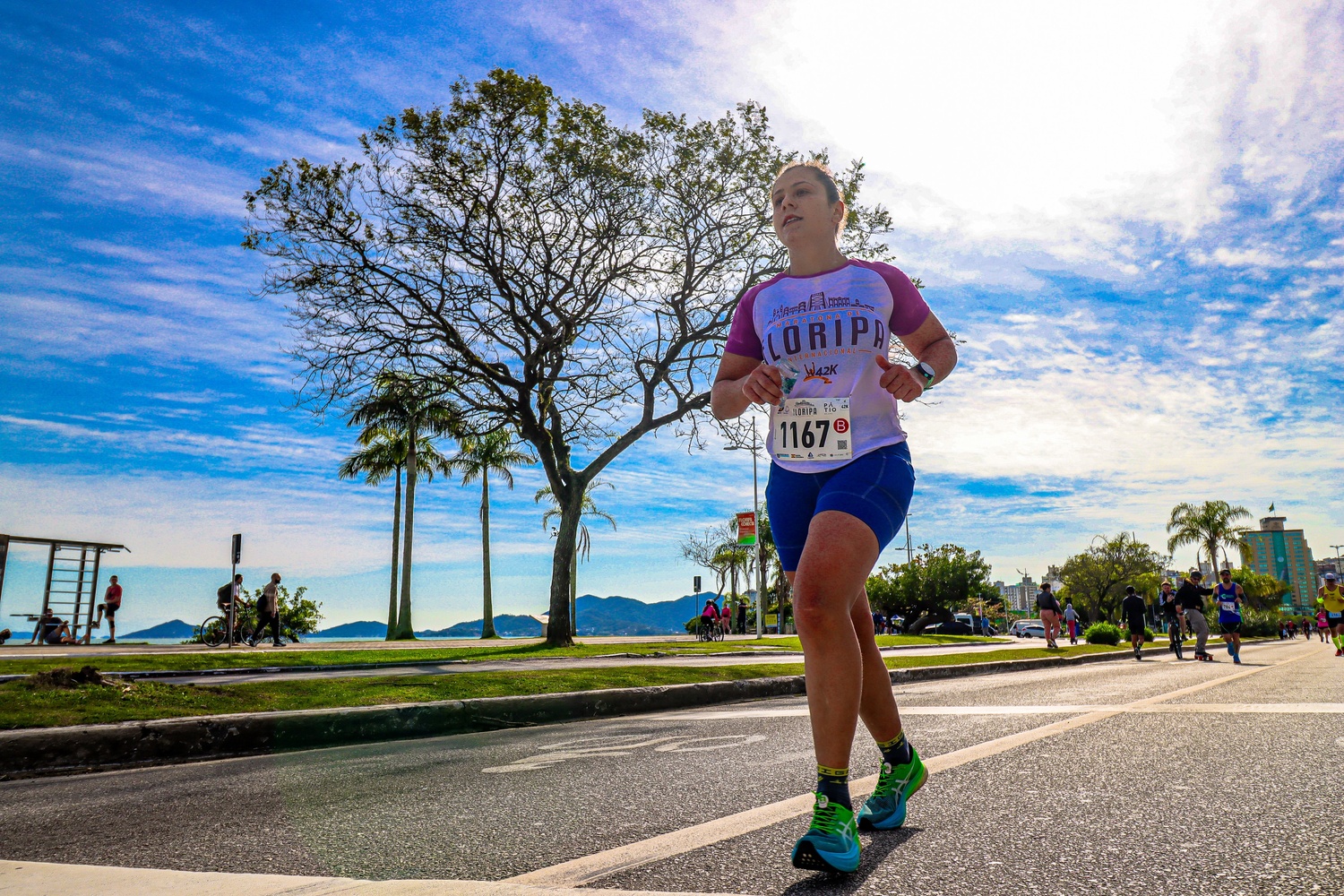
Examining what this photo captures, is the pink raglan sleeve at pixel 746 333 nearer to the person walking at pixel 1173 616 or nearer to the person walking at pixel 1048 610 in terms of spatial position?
the person walking at pixel 1173 616

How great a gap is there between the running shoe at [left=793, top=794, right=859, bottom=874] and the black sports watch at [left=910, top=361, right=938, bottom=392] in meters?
1.29

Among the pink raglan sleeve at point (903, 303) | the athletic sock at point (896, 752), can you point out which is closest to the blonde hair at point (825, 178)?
the pink raglan sleeve at point (903, 303)

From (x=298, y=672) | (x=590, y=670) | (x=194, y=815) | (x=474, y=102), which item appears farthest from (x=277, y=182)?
(x=194, y=815)

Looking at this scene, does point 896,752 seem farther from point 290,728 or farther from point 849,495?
point 290,728

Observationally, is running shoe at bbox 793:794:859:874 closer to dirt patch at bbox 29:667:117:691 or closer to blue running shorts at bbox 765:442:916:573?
blue running shorts at bbox 765:442:916:573

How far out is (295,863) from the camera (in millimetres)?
2340

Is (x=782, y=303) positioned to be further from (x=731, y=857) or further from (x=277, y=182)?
(x=277, y=182)

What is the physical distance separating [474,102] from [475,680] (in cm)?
1440

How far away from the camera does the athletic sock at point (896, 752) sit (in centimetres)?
262

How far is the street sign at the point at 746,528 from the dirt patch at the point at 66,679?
26.0 meters

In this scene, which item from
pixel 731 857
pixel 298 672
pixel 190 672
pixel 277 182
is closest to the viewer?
pixel 731 857

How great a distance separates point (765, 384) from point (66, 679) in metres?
6.31

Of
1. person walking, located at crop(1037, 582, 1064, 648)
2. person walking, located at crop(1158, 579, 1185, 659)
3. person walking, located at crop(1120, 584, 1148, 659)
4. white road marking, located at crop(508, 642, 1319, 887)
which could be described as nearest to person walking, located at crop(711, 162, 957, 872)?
white road marking, located at crop(508, 642, 1319, 887)

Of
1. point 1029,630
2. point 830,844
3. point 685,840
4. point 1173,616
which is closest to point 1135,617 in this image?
point 1173,616
